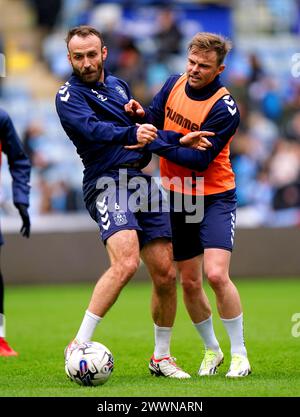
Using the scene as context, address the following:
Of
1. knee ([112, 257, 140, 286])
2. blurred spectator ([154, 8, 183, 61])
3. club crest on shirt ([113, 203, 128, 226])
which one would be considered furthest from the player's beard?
blurred spectator ([154, 8, 183, 61])

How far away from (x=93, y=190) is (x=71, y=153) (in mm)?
10931

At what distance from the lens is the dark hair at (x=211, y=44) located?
24.0 ft

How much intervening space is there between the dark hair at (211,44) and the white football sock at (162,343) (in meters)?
2.05

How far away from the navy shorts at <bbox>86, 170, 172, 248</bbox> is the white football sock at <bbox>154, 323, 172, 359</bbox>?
2.39 ft

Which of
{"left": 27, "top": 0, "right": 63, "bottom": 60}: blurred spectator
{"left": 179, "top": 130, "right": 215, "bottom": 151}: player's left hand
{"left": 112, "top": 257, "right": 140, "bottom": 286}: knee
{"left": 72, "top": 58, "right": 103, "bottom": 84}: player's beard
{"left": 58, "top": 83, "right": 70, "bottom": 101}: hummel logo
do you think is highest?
{"left": 27, "top": 0, "right": 63, "bottom": 60}: blurred spectator

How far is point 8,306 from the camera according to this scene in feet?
45.3

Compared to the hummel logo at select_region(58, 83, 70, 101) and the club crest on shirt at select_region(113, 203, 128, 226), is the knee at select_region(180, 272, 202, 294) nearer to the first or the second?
the club crest on shirt at select_region(113, 203, 128, 226)

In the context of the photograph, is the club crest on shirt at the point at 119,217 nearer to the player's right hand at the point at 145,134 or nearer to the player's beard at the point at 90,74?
the player's right hand at the point at 145,134

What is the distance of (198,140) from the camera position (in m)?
7.37

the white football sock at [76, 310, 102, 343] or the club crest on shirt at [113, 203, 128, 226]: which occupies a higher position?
the club crest on shirt at [113, 203, 128, 226]

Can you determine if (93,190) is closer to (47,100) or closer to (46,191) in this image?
(46,191)

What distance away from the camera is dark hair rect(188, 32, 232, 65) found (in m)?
7.33

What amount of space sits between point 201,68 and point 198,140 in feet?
1.73
